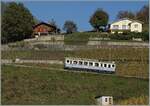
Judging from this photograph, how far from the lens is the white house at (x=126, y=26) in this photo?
72.8 meters

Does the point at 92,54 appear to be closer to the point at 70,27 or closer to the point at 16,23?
the point at 16,23

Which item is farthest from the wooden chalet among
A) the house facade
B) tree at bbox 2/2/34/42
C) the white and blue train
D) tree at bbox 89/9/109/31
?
the white and blue train

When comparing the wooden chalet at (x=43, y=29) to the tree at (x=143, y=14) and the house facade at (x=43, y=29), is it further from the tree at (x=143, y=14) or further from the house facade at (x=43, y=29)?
the tree at (x=143, y=14)

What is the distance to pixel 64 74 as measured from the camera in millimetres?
Answer: 37031

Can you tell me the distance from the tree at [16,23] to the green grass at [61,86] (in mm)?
23203

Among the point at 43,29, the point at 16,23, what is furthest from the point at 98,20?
the point at 16,23

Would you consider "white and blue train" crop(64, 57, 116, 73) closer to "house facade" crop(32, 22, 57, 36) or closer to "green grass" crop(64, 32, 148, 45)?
"green grass" crop(64, 32, 148, 45)

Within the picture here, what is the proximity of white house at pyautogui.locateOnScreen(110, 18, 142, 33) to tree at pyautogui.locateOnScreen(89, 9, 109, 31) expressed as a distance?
125 centimetres

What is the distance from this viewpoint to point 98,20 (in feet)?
243

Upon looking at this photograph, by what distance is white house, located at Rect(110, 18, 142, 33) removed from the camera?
72750 mm

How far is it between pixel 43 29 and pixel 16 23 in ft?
39.3

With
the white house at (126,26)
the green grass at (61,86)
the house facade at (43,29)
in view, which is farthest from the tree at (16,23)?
the green grass at (61,86)

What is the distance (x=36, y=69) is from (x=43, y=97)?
938cm

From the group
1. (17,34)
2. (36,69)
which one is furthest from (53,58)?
(17,34)
